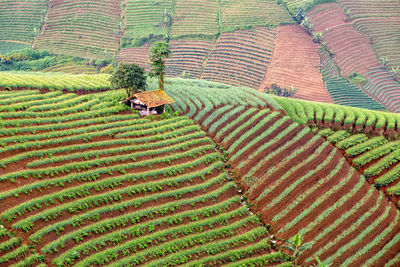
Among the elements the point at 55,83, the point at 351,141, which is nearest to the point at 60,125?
the point at 55,83

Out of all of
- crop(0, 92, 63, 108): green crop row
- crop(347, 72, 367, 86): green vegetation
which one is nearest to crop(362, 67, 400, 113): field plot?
crop(347, 72, 367, 86): green vegetation

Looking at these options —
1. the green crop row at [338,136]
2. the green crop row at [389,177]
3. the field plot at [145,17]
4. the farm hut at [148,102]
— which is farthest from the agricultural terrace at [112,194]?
the field plot at [145,17]

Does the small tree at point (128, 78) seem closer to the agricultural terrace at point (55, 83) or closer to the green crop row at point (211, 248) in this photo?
the agricultural terrace at point (55, 83)

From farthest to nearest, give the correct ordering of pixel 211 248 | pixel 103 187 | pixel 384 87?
pixel 384 87 < pixel 103 187 < pixel 211 248

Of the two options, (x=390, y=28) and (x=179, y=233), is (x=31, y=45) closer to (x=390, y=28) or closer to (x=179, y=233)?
(x=179, y=233)

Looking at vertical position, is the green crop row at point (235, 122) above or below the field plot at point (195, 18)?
below

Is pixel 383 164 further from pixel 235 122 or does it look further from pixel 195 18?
pixel 195 18


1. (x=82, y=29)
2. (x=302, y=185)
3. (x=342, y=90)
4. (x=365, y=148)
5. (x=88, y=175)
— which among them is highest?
(x=82, y=29)
